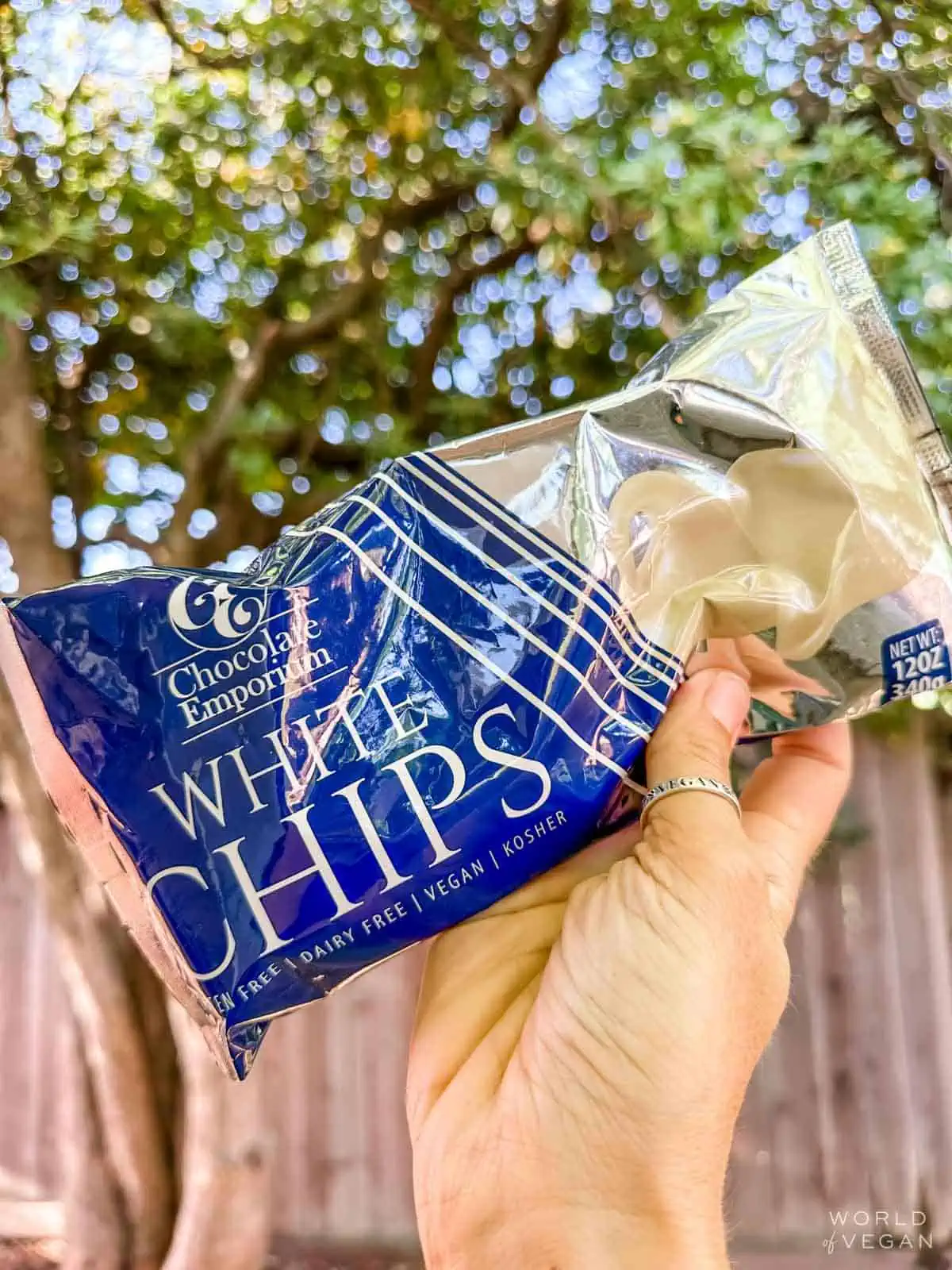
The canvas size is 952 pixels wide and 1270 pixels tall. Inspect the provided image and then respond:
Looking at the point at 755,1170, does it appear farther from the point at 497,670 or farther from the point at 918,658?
the point at 497,670

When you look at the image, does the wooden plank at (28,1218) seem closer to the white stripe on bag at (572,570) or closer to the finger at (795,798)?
the finger at (795,798)

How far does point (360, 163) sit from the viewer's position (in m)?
1.40

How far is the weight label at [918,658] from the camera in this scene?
2.15 ft

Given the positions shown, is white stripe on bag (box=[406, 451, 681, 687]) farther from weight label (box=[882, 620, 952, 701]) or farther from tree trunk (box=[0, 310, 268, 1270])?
tree trunk (box=[0, 310, 268, 1270])

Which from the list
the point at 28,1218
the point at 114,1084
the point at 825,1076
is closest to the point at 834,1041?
the point at 825,1076

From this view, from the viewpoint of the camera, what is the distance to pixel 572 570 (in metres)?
0.62

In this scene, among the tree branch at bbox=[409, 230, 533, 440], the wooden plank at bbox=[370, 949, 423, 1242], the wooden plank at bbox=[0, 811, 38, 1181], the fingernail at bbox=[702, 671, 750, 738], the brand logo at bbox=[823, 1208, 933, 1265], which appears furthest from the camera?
the wooden plank at bbox=[0, 811, 38, 1181]

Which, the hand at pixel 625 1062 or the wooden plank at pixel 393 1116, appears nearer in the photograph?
the hand at pixel 625 1062

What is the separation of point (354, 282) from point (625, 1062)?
1.18 metres

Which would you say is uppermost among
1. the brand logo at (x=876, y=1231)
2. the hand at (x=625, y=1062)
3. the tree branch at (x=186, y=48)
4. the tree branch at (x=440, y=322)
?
the tree branch at (x=186, y=48)

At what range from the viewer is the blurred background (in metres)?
1.08

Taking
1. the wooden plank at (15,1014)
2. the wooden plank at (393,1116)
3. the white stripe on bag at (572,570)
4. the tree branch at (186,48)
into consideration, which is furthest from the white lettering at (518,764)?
the wooden plank at (15,1014)

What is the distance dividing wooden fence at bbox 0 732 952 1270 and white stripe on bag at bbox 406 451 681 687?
128 cm

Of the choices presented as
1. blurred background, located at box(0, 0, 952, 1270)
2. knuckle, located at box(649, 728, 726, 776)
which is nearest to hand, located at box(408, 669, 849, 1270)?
Answer: knuckle, located at box(649, 728, 726, 776)
